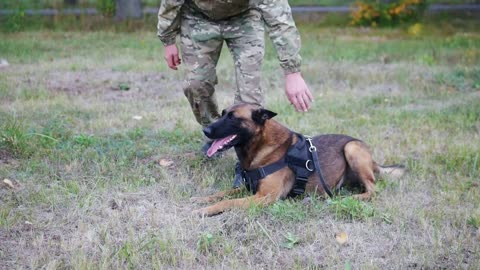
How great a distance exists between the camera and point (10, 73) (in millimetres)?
10039

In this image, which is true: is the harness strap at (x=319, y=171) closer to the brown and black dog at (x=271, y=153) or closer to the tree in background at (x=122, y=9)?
the brown and black dog at (x=271, y=153)

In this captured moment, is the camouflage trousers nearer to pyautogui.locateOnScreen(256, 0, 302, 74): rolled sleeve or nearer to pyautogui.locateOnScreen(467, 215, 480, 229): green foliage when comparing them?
pyautogui.locateOnScreen(256, 0, 302, 74): rolled sleeve

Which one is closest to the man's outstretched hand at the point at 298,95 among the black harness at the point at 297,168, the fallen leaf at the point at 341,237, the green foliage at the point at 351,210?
the black harness at the point at 297,168

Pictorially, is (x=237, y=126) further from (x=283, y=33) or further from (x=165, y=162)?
(x=165, y=162)

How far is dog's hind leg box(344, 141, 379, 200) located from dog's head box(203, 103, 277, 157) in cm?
78

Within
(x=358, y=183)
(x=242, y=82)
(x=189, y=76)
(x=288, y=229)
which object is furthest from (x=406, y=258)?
(x=189, y=76)

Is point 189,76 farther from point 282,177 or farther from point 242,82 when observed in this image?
point 282,177

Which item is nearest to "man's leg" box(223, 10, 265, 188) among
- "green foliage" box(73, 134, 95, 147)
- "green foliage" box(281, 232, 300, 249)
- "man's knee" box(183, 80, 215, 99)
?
"man's knee" box(183, 80, 215, 99)

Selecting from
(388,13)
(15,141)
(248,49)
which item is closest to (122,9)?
(388,13)

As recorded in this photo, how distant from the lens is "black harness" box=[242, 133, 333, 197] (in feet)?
15.5

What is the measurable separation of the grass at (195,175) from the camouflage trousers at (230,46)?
0.68 meters

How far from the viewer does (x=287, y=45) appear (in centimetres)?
480

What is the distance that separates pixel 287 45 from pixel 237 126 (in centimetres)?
72

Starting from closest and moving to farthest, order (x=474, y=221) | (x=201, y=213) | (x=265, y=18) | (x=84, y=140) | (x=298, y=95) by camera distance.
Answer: (x=474, y=221), (x=201, y=213), (x=298, y=95), (x=265, y=18), (x=84, y=140)
